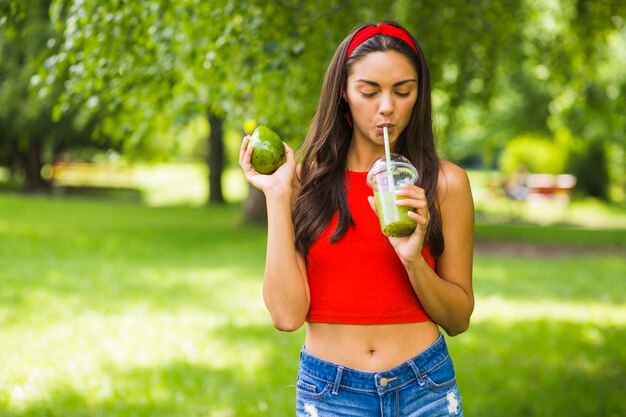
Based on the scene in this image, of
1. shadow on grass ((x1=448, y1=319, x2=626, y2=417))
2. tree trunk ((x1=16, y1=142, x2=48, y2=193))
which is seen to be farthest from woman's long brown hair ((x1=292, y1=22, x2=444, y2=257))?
tree trunk ((x1=16, y1=142, x2=48, y2=193))

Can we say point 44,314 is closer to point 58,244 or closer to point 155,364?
point 155,364

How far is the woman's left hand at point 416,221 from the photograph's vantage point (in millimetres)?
2090

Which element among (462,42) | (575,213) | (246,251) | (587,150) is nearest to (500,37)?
(462,42)

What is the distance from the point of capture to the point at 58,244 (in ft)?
45.0

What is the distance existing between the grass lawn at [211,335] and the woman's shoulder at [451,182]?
305 centimetres

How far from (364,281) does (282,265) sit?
22cm

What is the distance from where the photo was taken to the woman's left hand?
2.09 m

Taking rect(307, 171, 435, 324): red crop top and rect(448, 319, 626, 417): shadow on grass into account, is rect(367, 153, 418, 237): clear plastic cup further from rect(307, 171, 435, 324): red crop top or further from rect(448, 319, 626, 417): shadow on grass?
rect(448, 319, 626, 417): shadow on grass

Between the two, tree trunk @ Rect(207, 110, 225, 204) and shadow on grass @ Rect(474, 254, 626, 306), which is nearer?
shadow on grass @ Rect(474, 254, 626, 306)

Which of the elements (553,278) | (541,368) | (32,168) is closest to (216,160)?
(32,168)

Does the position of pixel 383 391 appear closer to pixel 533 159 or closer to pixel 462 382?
pixel 462 382

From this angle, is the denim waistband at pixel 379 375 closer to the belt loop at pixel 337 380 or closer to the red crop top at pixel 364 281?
the belt loop at pixel 337 380

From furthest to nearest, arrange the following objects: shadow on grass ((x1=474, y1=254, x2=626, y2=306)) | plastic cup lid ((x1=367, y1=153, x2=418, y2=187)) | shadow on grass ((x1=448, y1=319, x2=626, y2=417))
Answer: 1. shadow on grass ((x1=474, y1=254, x2=626, y2=306))
2. shadow on grass ((x1=448, y1=319, x2=626, y2=417))
3. plastic cup lid ((x1=367, y1=153, x2=418, y2=187))

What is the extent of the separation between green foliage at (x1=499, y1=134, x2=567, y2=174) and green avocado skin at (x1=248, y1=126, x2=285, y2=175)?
2929 cm
